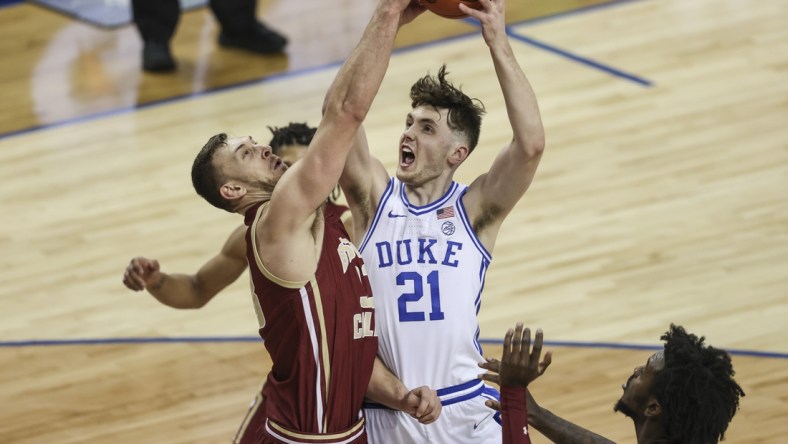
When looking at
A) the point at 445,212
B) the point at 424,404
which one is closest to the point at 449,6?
the point at 445,212

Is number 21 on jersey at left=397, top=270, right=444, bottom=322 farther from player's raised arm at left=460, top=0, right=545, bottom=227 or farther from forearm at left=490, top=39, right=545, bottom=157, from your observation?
forearm at left=490, top=39, right=545, bottom=157

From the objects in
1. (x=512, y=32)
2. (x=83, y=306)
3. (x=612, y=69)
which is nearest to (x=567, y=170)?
(x=612, y=69)

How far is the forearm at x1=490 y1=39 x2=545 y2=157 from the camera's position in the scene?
4.70 meters

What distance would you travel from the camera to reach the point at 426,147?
16.9 feet

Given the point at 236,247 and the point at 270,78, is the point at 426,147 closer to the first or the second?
the point at 236,247

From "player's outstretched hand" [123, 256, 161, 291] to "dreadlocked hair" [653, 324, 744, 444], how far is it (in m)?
2.36

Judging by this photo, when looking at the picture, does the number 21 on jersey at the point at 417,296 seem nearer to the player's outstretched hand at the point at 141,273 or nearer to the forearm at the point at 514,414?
the forearm at the point at 514,414

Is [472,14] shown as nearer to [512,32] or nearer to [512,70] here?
[512,70]

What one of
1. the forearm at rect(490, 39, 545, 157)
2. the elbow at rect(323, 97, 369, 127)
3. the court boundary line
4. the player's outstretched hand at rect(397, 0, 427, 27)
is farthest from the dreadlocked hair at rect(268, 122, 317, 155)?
the court boundary line

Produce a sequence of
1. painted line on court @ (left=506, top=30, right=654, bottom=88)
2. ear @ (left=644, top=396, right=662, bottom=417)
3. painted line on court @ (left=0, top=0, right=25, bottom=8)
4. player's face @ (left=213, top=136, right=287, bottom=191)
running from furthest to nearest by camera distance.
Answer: painted line on court @ (left=0, top=0, right=25, bottom=8), painted line on court @ (left=506, top=30, right=654, bottom=88), player's face @ (left=213, top=136, right=287, bottom=191), ear @ (left=644, top=396, right=662, bottom=417)

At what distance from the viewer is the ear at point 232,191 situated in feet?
15.7

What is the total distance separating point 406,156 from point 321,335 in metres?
0.90

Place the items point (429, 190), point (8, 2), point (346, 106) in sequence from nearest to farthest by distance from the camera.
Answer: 1. point (346, 106)
2. point (429, 190)
3. point (8, 2)

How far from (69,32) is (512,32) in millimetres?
3989
